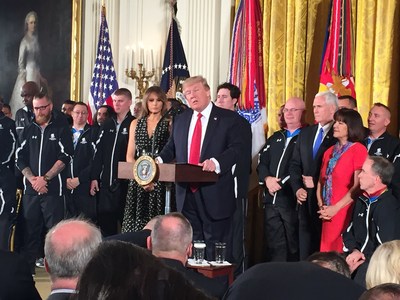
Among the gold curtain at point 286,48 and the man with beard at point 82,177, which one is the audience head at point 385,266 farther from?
the man with beard at point 82,177

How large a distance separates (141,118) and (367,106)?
7.07 ft

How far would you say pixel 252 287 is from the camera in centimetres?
242

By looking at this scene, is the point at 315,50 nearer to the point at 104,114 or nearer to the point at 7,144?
the point at 104,114

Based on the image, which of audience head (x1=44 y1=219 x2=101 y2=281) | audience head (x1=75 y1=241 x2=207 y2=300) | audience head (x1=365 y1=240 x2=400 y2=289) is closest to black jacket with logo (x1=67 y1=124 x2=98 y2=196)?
audience head (x1=365 y1=240 x2=400 y2=289)

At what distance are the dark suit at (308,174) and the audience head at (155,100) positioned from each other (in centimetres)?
123

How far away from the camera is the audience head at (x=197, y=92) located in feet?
21.1

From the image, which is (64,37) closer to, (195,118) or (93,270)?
(195,118)

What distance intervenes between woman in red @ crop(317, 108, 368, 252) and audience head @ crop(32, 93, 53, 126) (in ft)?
10.0

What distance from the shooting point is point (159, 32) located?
12250 mm

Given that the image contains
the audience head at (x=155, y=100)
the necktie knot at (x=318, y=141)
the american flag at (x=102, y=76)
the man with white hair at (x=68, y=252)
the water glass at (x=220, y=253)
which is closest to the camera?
the man with white hair at (x=68, y=252)

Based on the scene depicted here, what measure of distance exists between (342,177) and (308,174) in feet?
1.99

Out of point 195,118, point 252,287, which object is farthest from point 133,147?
point 252,287

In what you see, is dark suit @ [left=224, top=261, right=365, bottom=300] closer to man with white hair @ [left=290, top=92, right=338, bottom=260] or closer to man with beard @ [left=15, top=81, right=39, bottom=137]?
man with white hair @ [left=290, top=92, right=338, bottom=260]

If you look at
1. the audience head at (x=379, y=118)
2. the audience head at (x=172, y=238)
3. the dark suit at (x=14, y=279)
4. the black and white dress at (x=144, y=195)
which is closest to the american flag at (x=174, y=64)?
the black and white dress at (x=144, y=195)
